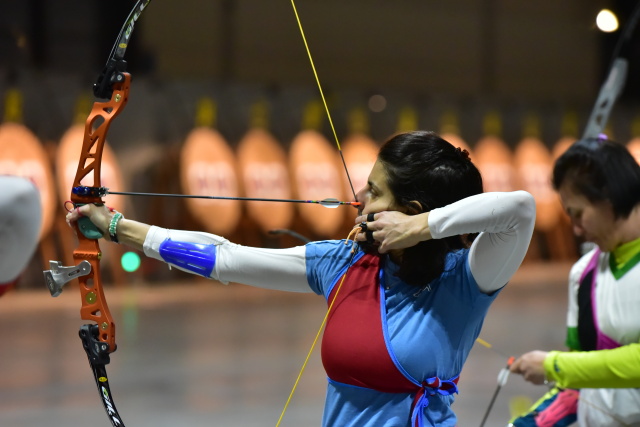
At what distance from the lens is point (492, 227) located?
3.80 feet

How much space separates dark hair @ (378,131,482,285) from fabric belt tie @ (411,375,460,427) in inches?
5.5

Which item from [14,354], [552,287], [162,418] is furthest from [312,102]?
[162,418]

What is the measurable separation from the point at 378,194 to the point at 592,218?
46 centimetres

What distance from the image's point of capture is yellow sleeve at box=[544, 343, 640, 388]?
139 centimetres

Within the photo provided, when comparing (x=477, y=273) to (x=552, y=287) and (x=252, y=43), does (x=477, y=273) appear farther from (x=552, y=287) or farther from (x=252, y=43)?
(x=252, y=43)

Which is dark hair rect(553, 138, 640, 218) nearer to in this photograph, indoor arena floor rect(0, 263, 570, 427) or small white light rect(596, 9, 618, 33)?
small white light rect(596, 9, 618, 33)

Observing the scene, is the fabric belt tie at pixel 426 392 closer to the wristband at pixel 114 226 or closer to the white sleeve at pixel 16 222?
the wristband at pixel 114 226

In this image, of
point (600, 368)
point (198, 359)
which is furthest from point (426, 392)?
point (198, 359)

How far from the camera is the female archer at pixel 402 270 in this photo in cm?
117

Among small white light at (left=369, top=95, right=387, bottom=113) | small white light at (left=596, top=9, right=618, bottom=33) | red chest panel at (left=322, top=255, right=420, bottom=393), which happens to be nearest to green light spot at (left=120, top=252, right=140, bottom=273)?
red chest panel at (left=322, top=255, right=420, bottom=393)

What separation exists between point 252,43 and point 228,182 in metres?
1.23

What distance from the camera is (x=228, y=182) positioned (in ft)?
22.4

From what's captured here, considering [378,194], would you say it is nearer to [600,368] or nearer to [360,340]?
[360,340]

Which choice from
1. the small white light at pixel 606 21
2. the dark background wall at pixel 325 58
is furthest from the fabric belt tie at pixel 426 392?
the dark background wall at pixel 325 58
